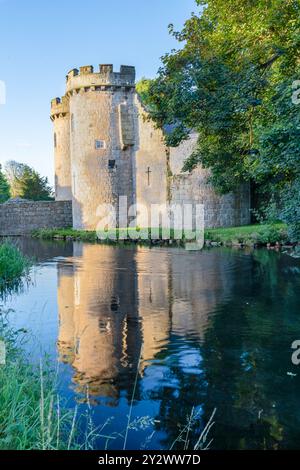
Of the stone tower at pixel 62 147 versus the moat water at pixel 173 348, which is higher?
the stone tower at pixel 62 147

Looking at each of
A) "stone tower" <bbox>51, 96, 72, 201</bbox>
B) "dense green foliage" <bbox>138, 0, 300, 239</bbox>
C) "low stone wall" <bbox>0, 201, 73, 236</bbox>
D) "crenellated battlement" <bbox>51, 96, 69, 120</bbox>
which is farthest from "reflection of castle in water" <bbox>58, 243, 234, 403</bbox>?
"crenellated battlement" <bbox>51, 96, 69, 120</bbox>

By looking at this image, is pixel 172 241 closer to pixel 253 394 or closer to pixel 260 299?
pixel 260 299

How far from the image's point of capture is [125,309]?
10086mm

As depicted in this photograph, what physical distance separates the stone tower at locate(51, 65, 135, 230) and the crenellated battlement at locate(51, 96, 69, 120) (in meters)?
4.85

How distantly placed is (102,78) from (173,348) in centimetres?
2664

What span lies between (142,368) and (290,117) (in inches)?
216

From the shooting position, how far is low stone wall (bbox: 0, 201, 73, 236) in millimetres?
34656

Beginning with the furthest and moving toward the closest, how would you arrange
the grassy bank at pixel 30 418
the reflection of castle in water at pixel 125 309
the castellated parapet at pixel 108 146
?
the castellated parapet at pixel 108 146, the reflection of castle in water at pixel 125 309, the grassy bank at pixel 30 418

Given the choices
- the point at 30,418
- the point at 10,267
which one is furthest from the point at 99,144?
the point at 30,418

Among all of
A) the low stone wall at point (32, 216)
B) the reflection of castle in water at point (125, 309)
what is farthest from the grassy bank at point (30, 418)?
the low stone wall at point (32, 216)

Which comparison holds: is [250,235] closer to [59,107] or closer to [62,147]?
[62,147]

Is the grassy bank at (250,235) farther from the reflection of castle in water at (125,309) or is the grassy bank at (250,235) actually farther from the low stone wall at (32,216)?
the low stone wall at (32,216)

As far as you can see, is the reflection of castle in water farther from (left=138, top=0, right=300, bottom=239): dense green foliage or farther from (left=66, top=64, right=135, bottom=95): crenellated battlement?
(left=66, top=64, right=135, bottom=95): crenellated battlement

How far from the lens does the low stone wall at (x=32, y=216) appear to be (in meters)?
34.7
